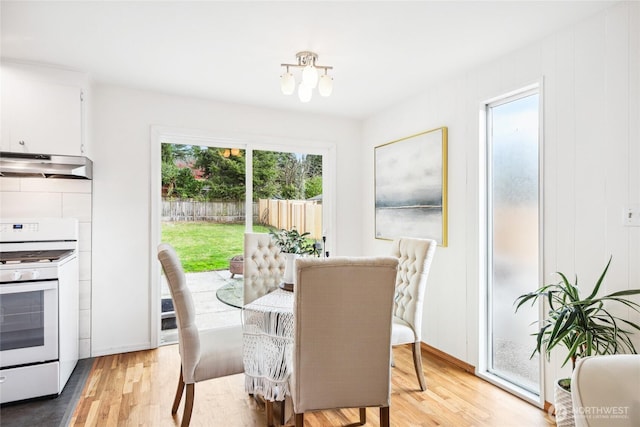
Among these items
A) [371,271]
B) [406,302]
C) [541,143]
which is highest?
[541,143]

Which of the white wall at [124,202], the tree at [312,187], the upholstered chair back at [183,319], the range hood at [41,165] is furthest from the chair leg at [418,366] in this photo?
the range hood at [41,165]

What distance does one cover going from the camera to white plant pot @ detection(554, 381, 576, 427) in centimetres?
183

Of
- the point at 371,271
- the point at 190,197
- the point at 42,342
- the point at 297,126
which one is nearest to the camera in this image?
the point at 371,271

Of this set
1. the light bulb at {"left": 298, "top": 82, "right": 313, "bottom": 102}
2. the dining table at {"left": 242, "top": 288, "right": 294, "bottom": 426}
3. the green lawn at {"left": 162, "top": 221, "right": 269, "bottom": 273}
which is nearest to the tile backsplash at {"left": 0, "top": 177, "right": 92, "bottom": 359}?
the green lawn at {"left": 162, "top": 221, "right": 269, "bottom": 273}

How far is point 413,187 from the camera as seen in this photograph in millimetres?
3523

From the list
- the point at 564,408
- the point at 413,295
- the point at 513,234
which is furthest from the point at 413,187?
the point at 564,408

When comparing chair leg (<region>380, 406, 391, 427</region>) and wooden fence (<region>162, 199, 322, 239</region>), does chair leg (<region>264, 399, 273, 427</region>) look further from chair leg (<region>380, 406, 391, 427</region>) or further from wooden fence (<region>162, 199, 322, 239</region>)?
wooden fence (<region>162, 199, 322, 239</region>)

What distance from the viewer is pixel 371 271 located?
1.64 m

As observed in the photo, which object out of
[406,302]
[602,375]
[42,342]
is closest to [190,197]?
[42,342]

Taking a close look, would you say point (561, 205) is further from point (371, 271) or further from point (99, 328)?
point (99, 328)

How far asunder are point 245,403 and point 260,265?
1.01m

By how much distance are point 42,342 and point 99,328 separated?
0.77 meters

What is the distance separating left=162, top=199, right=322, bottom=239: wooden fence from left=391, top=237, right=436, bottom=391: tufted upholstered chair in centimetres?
165

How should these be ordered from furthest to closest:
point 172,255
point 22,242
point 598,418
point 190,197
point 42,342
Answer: point 190,197 < point 22,242 < point 42,342 < point 172,255 < point 598,418
